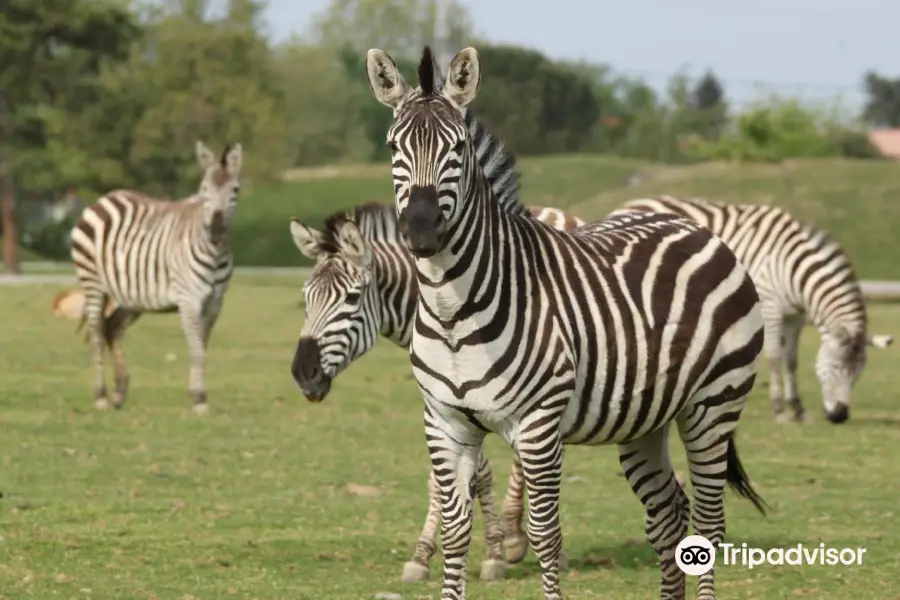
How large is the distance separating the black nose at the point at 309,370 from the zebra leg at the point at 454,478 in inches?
101

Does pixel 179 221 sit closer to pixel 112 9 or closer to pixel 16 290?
pixel 16 290

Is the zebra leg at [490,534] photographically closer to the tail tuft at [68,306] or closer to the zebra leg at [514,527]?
the zebra leg at [514,527]

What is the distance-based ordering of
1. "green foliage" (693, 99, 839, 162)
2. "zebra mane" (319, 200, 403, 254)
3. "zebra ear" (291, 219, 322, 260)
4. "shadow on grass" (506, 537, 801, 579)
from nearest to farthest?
1. "shadow on grass" (506, 537, 801, 579)
2. "zebra ear" (291, 219, 322, 260)
3. "zebra mane" (319, 200, 403, 254)
4. "green foliage" (693, 99, 839, 162)

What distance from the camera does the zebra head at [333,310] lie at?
29.7 ft

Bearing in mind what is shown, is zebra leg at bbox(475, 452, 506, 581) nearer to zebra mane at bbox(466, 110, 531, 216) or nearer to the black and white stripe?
the black and white stripe

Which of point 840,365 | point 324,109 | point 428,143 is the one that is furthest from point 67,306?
point 324,109

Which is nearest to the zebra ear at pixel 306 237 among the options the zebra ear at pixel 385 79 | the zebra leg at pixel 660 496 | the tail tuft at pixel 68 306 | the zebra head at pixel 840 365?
the zebra leg at pixel 660 496

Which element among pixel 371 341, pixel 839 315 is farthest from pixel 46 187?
pixel 371 341

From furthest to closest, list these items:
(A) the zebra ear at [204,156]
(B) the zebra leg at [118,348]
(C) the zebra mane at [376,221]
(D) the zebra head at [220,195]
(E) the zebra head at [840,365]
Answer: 1. (A) the zebra ear at [204,156]
2. (B) the zebra leg at [118,348]
3. (D) the zebra head at [220,195]
4. (E) the zebra head at [840,365]
5. (C) the zebra mane at [376,221]

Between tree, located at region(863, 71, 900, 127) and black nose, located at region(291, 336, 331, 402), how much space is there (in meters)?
125

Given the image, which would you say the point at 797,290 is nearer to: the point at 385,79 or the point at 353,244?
the point at 353,244

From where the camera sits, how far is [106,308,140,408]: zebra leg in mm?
16453

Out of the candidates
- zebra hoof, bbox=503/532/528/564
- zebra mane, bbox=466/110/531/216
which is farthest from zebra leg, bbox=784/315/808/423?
zebra mane, bbox=466/110/531/216

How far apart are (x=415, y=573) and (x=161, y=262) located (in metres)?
8.89
